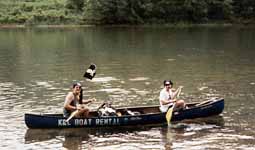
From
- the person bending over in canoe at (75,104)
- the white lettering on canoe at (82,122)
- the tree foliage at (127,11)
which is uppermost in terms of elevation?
the tree foliage at (127,11)

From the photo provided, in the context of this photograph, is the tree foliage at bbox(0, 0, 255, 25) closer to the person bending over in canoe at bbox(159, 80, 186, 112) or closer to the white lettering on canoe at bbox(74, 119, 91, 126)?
the person bending over in canoe at bbox(159, 80, 186, 112)

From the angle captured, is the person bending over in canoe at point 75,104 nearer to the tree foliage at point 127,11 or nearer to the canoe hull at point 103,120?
the canoe hull at point 103,120

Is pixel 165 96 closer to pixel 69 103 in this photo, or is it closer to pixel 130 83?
pixel 69 103

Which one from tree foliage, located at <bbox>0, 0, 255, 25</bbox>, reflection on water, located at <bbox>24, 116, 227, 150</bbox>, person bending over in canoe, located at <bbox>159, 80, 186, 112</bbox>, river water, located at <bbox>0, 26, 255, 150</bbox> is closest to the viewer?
reflection on water, located at <bbox>24, 116, 227, 150</bbox>

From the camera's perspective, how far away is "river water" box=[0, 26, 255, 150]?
19.8 m

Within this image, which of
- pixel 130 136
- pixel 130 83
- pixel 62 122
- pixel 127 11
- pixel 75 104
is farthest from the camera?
pixel 127 11

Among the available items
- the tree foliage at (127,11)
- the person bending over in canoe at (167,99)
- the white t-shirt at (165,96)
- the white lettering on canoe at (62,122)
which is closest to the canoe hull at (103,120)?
the white lettering on canoe at (62,122)

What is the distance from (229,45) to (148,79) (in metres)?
24.0

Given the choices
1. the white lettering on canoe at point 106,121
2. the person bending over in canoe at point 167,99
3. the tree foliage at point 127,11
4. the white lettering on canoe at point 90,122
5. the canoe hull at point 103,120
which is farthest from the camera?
the tree foliage at point 127,11

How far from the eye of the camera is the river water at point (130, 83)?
64.8ft

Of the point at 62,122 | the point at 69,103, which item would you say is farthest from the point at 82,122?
the point at 69,103

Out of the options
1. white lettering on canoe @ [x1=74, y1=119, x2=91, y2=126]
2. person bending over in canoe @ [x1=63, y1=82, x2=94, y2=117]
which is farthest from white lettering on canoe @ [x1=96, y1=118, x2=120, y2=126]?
person bending over in canoe @ [x1=63, y1=82, x2=94, y2=117]

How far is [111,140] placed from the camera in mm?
19719

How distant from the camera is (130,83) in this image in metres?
31.4
